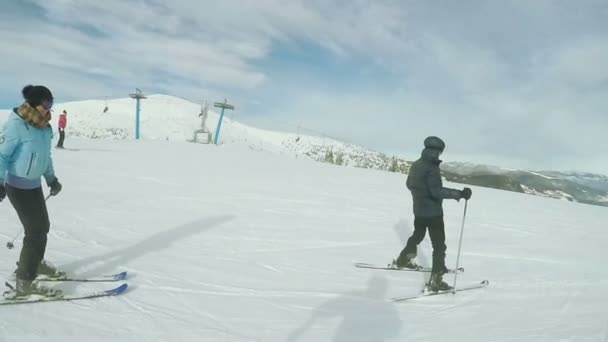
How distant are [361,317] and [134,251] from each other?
12.4 ft

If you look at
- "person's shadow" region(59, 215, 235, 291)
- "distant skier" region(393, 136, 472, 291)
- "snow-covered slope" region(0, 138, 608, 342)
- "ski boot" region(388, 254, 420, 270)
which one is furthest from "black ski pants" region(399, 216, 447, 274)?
"person's shadow" region(59, 215, 235, 291)

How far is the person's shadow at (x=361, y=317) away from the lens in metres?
4.49

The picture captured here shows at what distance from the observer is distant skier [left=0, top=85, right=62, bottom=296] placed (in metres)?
4.08

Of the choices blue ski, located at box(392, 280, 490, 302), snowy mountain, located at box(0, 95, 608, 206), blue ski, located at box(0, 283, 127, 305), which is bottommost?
blue ski, located at box(0, 283, 127, 305)

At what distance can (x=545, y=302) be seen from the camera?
19.0ft

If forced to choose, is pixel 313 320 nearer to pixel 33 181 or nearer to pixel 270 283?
pixel 270 283

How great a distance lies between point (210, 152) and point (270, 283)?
50.5 ft

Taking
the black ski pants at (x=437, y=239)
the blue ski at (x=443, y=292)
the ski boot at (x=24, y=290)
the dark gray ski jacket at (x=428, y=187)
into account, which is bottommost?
the ski boot at (x=24, y=290)

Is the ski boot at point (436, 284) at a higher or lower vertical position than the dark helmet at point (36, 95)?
lower

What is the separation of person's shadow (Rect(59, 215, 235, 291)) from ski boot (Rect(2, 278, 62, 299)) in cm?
37

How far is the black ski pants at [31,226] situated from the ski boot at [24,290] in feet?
0.24

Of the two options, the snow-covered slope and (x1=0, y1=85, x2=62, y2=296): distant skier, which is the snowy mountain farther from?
(x1=0, y1=85, x2=62, y2=296): distant skier

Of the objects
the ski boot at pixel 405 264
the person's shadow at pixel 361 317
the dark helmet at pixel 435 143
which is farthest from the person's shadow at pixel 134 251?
the dark helmet at pixel 435 143

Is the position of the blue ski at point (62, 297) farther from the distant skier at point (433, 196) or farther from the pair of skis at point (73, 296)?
the distant skier at point (433, 196)
